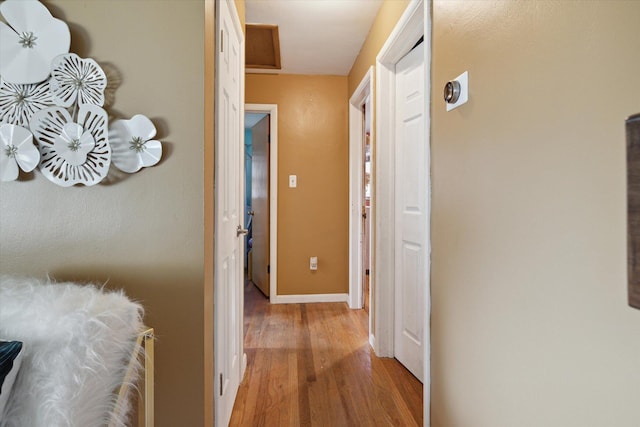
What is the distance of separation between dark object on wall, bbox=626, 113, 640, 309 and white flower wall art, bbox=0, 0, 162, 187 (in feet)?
4.09

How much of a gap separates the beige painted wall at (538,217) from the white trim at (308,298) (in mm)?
2313

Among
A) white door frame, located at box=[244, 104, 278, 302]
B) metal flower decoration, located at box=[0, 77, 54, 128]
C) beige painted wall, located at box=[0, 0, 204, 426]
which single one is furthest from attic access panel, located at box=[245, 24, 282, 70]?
metal flower decoration, located at box=[0, 77, 54, 128]

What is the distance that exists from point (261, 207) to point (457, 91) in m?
2.93

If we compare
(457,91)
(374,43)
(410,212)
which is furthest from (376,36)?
(457,91)

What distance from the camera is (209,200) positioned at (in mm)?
1312

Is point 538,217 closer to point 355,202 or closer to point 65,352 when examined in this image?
point 65,352

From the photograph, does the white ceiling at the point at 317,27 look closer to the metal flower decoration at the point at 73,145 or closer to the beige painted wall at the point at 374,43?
the beige painted wall at the point at 374,43

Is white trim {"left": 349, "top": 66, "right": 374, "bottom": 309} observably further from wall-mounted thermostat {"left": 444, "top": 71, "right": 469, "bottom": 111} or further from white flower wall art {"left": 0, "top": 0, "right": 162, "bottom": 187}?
white flower wall art {"left": 0, "top": 0, "right": 162, "bottom": 187}

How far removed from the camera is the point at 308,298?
364cm

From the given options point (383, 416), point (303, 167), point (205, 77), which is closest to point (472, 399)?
point (383, 416)

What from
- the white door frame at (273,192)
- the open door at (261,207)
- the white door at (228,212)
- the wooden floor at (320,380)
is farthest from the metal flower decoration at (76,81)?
the open door at (261,207)

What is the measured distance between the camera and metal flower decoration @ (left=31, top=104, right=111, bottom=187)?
116 cm

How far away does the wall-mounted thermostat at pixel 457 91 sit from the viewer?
Answer: 1206mm

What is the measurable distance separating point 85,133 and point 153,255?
471mm
